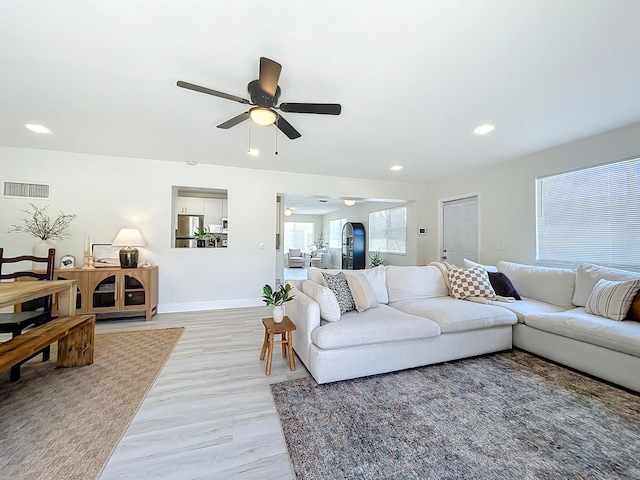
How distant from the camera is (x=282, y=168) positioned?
4.74 meters

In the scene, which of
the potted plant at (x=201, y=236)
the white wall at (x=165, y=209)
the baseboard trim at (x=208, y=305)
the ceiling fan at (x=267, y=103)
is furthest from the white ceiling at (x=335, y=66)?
the baseboard trim at (x=208, y=305)

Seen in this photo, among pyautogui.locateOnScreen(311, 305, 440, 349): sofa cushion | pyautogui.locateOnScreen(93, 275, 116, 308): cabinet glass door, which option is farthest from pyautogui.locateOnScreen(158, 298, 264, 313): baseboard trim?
pyautogui.locateOnScreen(311, 305, 440, 349): sofa cushion

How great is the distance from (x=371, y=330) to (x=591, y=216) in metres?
3.23

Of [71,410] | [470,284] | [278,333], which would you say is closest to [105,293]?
[71,410]

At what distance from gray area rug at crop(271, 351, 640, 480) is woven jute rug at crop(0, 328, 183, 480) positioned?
1047 mm

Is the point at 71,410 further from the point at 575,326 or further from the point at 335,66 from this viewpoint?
the point at 575,326

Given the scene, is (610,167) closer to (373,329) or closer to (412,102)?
(412,102)

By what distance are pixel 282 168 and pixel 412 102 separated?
9.06 ft

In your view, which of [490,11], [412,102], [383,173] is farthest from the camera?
[383,173]

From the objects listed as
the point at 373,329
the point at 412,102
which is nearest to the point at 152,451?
the point at 373,329

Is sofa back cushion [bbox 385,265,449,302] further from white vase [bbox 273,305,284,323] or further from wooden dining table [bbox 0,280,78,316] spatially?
wooden dining table [bbox 0,280,78,316]

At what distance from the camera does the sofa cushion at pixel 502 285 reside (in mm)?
3352

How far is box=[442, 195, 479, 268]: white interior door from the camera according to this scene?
483 cm

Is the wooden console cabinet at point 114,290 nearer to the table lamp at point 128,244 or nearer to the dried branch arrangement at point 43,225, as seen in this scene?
the table lamp at point 128,244
